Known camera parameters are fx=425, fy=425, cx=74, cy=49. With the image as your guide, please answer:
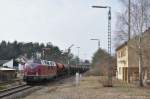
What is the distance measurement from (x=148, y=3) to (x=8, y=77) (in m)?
25.4

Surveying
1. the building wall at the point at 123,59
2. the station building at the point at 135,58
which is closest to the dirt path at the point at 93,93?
the station building at the point at 135,58

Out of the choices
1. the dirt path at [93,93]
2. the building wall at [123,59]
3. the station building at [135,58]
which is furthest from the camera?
the building wall at [123,59]

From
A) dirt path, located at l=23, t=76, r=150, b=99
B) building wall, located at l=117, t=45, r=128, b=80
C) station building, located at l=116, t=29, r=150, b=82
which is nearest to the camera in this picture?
dirt path, located at l=23, t=76, r=150, b=99

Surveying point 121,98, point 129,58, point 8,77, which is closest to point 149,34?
point 129,58

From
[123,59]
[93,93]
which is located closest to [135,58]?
[123,59]

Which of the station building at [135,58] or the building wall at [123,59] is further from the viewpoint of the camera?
the building wall at [123,59]

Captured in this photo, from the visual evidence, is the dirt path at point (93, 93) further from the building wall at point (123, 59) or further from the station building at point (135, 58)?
the building wall at point (123, 59)

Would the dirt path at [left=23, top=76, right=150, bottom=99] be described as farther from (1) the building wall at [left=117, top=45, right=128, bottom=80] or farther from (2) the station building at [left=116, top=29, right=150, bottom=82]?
(1) the building wall at [left=117, top=45, right=128, bottom=80]

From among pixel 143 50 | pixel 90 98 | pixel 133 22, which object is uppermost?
pixel 133 22

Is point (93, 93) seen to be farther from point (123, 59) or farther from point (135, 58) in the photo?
point (123, 59)

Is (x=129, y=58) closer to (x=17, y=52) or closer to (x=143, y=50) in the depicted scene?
(x=143, y=50)

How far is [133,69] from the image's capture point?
55.7 meters

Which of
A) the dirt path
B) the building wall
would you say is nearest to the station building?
the building wall

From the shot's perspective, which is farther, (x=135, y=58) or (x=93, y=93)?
→ (x=135, y=58)
